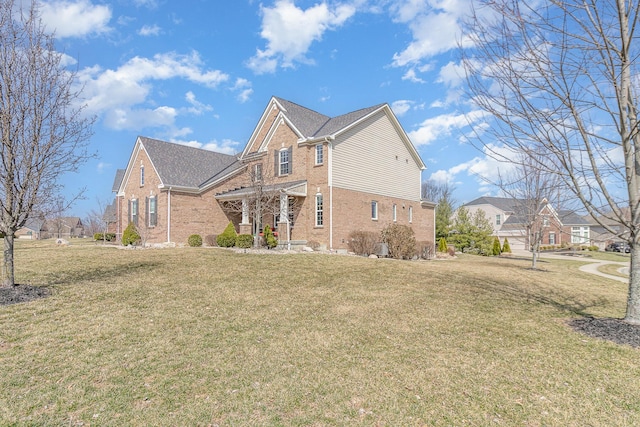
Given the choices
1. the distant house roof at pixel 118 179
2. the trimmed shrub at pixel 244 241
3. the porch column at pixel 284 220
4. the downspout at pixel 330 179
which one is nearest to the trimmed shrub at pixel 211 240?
the trimmed shrub at pixel 244 241

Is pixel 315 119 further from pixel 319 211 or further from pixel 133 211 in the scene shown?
pixel 133 211

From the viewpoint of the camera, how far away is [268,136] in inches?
925

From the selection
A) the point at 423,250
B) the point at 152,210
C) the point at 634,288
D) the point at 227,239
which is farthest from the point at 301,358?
the point at 152,210

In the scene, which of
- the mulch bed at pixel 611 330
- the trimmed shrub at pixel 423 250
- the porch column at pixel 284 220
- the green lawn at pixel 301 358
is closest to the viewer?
the green lawn at pixel 301 358

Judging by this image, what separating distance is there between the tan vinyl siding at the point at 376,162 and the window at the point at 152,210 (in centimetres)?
1261

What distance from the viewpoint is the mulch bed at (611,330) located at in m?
6.00

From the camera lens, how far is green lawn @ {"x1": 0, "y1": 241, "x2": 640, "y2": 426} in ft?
12.9

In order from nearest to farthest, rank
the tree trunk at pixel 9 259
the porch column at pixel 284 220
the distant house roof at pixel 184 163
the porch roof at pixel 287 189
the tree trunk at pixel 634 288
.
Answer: the tree trunk at pixel 634 288 < the tree trunk at pixel 9 259 < the porch roof at pixel 287 189 < the porch column at pixel 284 220 < the distant house roof at pixel 184 163

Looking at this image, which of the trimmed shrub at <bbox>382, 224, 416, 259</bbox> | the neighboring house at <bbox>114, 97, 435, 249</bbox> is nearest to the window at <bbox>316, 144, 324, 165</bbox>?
the neighboring house at <bbox>114, 97, 435, 249</bbox>

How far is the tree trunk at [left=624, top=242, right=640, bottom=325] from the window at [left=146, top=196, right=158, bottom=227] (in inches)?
947

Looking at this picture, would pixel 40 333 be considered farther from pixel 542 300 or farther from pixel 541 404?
pixel 542 300

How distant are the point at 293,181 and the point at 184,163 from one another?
9.51 m

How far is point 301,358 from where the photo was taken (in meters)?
5.31

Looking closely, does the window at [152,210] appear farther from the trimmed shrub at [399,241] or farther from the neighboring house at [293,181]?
the trimmed shrub at [399,241]
